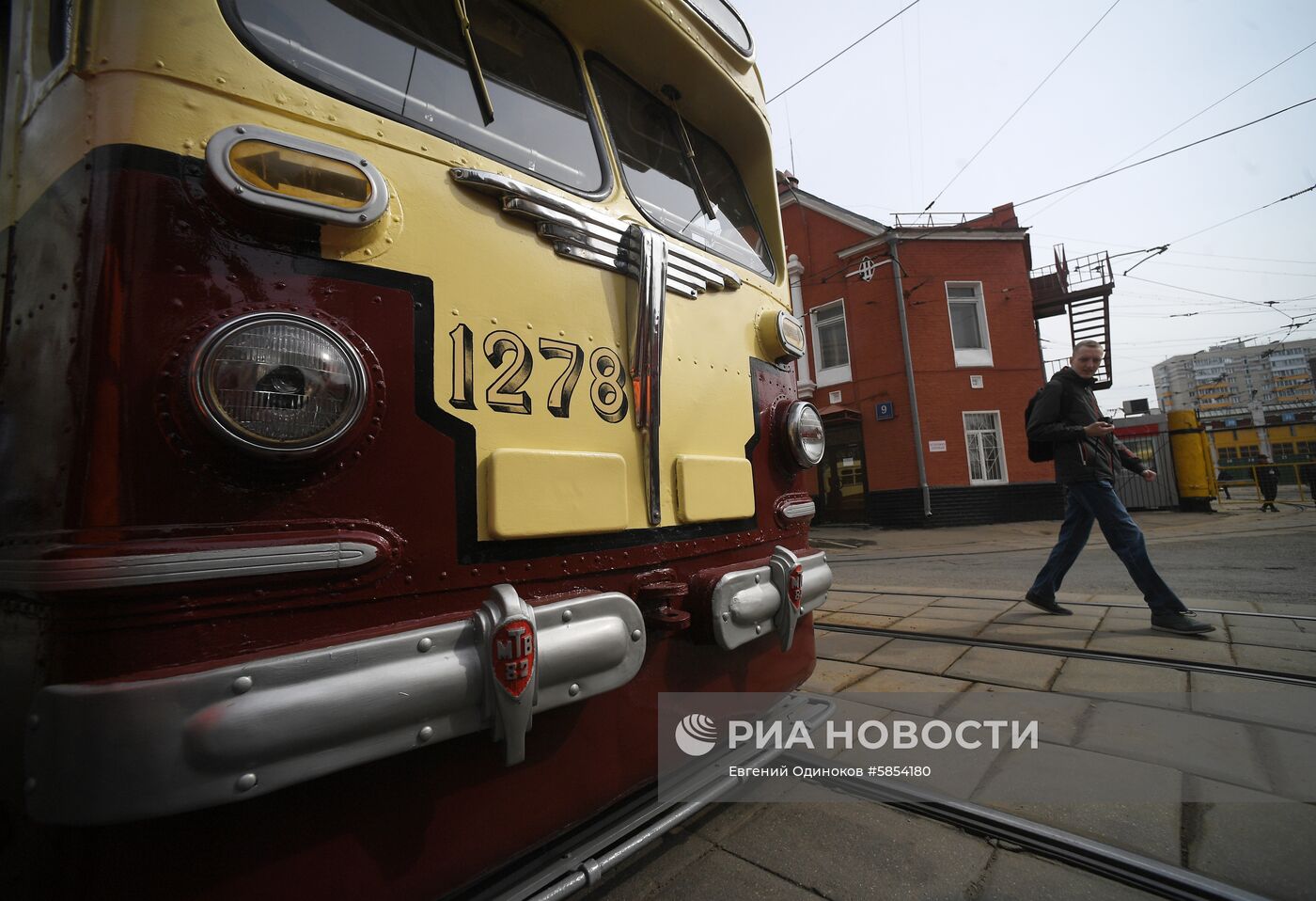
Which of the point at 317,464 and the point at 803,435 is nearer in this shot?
the point at 317,464

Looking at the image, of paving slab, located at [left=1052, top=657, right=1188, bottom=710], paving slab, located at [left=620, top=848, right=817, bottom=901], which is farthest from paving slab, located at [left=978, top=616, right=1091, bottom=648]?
paving slab, located at [left=620, top=848, right=817, bottom=901]

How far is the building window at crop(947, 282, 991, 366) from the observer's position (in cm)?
1409

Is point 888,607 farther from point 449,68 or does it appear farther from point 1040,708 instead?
point 449,68

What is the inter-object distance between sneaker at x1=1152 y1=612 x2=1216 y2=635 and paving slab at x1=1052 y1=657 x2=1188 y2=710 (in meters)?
0.68

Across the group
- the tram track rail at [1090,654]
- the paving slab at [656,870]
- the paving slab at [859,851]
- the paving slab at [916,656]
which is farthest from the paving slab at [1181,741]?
the paving slab at [656,870]

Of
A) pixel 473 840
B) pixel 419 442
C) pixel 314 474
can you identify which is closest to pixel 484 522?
pixel 419 442

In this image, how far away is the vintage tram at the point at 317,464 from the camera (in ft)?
2.47

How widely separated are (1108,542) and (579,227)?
12.0 ft

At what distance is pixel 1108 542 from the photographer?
11.1ft

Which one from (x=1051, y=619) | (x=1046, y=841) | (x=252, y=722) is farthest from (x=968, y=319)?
(x=252, y=722)

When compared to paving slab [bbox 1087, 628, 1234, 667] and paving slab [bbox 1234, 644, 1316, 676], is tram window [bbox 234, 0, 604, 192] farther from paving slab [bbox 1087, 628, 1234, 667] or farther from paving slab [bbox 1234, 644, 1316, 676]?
paving slab [bbox 1234, 644, 1316, 676]

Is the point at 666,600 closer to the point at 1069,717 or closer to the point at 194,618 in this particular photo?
the point at 194,618

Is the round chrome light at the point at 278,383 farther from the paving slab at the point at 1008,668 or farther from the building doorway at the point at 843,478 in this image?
the building doorway at the point at 843,478

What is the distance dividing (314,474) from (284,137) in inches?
21.9
